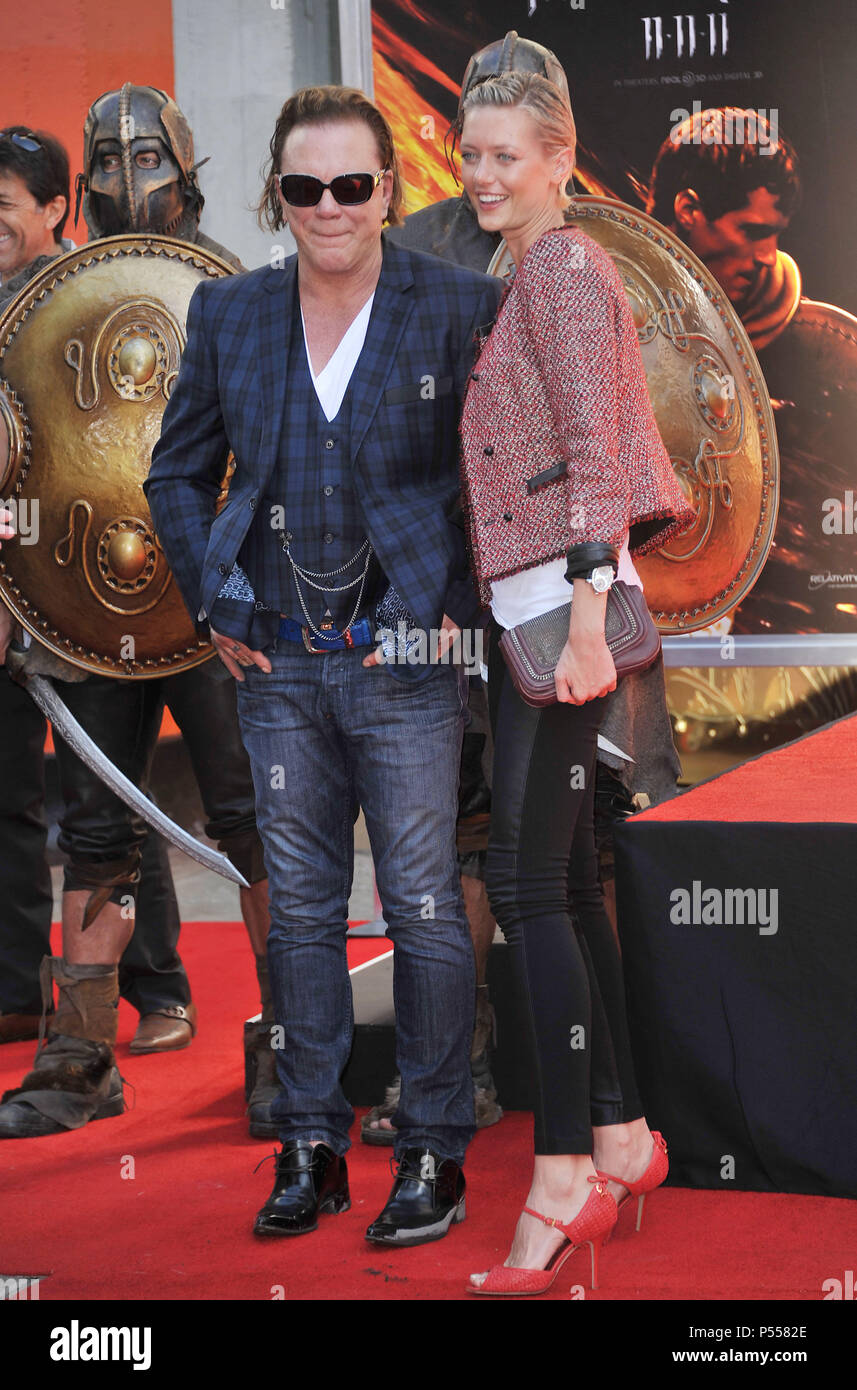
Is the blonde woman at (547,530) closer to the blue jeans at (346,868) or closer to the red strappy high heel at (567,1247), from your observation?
the red strappy high heel at (567,1247)

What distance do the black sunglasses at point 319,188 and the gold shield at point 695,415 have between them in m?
0.64

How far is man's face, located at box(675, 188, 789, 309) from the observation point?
4.84 meters

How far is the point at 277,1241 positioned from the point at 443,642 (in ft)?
3.09

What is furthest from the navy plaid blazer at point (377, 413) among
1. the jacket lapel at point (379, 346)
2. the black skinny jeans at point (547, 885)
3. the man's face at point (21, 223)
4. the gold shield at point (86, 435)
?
the man's face at point (21, 223)

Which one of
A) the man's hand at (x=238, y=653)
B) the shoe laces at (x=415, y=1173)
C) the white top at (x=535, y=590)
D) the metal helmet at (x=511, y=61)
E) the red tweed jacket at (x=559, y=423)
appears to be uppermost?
the metal helmet at (x=511, y=61)

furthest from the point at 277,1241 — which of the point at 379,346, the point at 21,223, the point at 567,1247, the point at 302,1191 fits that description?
the point at 21,223

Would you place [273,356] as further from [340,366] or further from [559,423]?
[559,423]

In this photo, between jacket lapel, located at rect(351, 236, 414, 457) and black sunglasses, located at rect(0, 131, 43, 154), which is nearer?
jacket lapel, located at rect(351, 236, 414, 457)

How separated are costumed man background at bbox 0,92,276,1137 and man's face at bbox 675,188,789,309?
7.41 feet

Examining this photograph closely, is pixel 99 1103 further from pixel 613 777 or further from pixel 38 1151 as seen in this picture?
pixel 613 777

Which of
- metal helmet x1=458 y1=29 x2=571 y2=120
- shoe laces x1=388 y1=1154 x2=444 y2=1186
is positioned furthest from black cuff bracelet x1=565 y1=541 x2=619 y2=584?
metal helmet x1=458 y1=29 x2=571 y2=120

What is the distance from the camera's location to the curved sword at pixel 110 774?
9.61 feet

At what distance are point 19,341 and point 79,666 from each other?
63 cm

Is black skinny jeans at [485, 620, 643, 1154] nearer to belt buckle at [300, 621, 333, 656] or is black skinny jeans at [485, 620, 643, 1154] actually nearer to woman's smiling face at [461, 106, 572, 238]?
belt buckle at [300, 621, 333, 656]
